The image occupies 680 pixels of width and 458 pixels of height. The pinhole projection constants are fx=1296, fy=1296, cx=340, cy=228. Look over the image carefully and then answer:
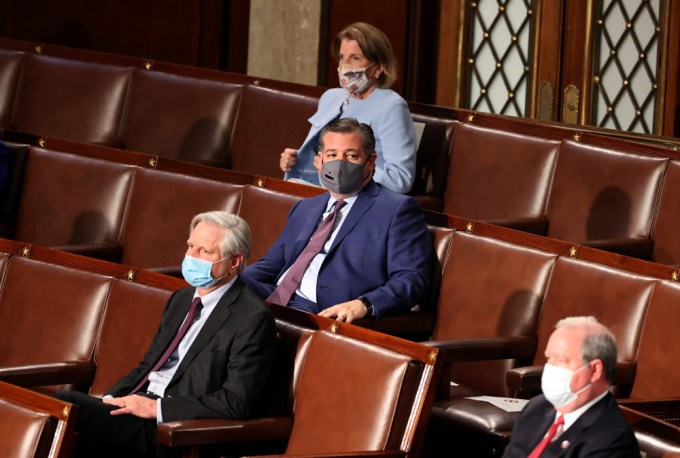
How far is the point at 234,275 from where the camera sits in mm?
2318

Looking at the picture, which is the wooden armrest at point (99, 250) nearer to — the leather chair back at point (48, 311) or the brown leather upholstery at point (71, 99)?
the leather chair back at point (48, 311)

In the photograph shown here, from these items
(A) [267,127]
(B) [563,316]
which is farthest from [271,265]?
(A) [267,127]

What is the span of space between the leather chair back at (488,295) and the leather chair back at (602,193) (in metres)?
0.53

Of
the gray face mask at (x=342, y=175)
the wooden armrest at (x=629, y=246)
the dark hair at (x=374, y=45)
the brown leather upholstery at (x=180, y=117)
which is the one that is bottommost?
the wooden armrest at (x=629, y=246)

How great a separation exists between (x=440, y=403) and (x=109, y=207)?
113 centimetres

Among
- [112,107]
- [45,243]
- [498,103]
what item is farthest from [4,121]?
[498,103]

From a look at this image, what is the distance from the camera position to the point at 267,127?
137 inches

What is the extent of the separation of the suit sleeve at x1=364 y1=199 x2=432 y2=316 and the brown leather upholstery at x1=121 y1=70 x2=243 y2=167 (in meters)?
1.09

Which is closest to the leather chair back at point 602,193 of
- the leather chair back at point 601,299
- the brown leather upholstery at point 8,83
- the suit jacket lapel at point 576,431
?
the leather chair back at point 601,299

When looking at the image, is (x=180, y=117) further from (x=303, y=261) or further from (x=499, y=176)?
(x=303, y=261)

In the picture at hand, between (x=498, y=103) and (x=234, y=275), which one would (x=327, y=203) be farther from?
(x=498, y=103)

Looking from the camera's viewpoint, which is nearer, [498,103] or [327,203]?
[327,203]

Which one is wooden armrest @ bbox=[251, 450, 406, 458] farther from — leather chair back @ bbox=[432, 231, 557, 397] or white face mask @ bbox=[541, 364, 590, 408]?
leather chair back @ bbox=[432, 231, 557, 397]

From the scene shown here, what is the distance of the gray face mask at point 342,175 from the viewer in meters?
2.58
